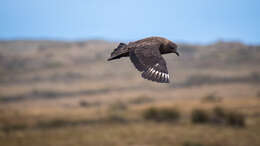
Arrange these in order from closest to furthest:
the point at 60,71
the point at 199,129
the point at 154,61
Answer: the point at 154,61
the point at 199,129
the point at 60,71

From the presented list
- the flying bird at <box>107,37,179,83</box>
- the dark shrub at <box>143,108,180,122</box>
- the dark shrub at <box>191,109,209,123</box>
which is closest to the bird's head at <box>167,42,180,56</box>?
the flying bird at <box>107,37,179,83</box>

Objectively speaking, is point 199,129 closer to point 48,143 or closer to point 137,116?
point 137,116

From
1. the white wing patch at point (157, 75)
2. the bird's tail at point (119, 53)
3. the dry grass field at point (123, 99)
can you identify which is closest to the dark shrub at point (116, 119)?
the dry grass field at point (123, 99)

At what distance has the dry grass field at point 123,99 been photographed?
125ft

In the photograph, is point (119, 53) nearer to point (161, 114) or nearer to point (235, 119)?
point (235, 119)

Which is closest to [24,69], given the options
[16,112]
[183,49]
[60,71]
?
[60,71]

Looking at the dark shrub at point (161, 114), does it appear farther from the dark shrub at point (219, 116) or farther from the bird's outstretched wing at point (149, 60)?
the bird's outstretched wing at point (149, 60)

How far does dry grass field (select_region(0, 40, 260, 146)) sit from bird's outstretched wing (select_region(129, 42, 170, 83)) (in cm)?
2706

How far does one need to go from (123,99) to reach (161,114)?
19420mm

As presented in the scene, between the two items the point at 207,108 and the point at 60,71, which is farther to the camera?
the point at 60,71

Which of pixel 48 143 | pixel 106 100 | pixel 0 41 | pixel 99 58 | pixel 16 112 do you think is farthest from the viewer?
pixel 0 41

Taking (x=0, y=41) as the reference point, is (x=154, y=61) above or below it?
above

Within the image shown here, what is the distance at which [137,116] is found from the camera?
47.6 metres

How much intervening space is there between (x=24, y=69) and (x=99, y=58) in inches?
806
